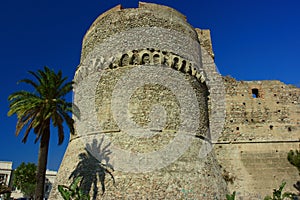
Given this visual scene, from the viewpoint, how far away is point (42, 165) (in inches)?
401

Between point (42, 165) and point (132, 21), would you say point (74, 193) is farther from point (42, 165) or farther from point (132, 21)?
point (132, 21)

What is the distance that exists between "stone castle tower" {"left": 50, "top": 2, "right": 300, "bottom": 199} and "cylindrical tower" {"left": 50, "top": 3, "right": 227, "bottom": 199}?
0.15ft

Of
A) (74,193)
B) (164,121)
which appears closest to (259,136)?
(164,121)

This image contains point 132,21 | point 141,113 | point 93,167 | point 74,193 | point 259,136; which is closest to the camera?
point 74,193

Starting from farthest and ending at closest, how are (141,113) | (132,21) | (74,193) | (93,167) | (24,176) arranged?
(24,176)
(132,21)
(141,113)
(93,167)
(74,193)

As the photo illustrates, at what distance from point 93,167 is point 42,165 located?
2.07 meters

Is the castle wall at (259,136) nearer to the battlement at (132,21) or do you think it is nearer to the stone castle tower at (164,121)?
the stone castle tower at (164,121)

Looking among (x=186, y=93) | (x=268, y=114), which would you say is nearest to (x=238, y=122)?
(x=268, y=114)

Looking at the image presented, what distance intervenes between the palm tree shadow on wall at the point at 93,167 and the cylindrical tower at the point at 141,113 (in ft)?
0.14

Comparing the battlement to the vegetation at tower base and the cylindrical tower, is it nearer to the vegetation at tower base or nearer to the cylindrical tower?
the cylindrical tower

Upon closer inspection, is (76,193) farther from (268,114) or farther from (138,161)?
(268,114)

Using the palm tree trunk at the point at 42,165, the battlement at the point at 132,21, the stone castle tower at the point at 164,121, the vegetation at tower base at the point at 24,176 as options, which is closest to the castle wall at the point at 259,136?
the stone castle tower at the point at 164,121

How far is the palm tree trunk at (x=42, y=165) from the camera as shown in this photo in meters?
9.78

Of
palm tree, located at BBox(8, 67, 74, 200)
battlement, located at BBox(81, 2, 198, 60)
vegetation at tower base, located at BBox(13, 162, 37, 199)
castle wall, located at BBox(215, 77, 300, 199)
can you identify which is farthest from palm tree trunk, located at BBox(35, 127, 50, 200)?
vegetation at tower base, located at BBox(13, 162, 37, 199)
